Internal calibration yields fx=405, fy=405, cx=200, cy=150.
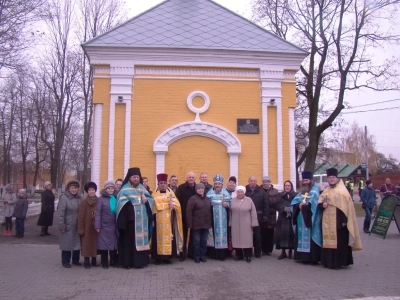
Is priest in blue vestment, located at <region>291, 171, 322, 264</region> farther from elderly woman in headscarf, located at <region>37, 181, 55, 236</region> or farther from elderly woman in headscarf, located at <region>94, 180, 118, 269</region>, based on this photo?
elderly woman in headscarf, located at <region>37, 181, 55, 236</region>

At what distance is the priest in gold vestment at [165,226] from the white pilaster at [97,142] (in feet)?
12.2

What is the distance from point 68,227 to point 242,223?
3.34 meters

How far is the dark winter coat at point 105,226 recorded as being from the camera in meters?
7.39

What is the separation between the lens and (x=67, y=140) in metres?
31.0

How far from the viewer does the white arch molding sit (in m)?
11.3

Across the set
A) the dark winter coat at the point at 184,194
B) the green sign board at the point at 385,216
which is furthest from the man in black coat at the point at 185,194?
the green sign board at the point at 385,216

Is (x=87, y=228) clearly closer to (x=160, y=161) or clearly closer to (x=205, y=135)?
(x=160, y=161)

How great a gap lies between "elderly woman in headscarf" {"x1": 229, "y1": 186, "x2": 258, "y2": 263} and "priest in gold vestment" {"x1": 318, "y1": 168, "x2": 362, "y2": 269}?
4.48 feet

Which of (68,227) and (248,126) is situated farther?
(248,126)

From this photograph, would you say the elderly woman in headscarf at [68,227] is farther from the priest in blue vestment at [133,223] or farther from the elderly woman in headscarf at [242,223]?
the elderly woman in headscarf at [242,223]

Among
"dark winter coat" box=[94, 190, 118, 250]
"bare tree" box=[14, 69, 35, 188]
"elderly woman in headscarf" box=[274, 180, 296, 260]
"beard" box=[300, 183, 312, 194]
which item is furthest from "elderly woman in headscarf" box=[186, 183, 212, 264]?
"bare tree" box=[14, 69, 35, 188]

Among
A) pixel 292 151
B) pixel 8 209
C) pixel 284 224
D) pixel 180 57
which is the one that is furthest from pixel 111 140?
pixel 284 224

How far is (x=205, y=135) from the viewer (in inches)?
455

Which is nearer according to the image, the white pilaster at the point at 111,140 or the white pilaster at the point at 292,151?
the white pilaster at the point at 111,140
